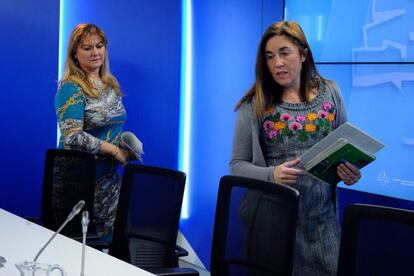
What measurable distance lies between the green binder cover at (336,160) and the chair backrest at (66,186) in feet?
4.00

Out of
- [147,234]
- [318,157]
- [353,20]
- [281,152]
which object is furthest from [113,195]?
[353,20]

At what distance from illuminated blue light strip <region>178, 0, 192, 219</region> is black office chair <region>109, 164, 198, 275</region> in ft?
7.16

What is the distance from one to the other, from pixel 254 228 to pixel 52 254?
757mm

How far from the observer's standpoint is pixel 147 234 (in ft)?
8.00

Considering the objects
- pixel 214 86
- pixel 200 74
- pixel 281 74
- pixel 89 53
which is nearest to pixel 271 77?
pixel 281 74

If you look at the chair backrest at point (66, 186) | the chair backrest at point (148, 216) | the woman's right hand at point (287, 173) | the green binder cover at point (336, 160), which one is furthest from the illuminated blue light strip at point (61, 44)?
the green binder cover at point (336, 160)

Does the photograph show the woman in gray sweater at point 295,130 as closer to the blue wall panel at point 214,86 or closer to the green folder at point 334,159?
the green folder at point 334,159

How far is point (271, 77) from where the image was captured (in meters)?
2.35

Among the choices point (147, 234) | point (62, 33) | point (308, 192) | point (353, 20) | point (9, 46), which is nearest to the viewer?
point (308, 192)

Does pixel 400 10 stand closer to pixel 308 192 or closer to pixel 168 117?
pixel 308 192

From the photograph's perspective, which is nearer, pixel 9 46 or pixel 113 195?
pixel 113 195

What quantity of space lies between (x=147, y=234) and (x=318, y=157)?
852 mm

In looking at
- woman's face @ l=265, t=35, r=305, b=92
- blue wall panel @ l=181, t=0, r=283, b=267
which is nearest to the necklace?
woman's face @ l=265, t=35, r=305, b=92

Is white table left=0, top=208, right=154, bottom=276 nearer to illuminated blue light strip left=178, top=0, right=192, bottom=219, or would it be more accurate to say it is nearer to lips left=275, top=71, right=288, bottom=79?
lips left=275, top=71, right=288, bottom=79
